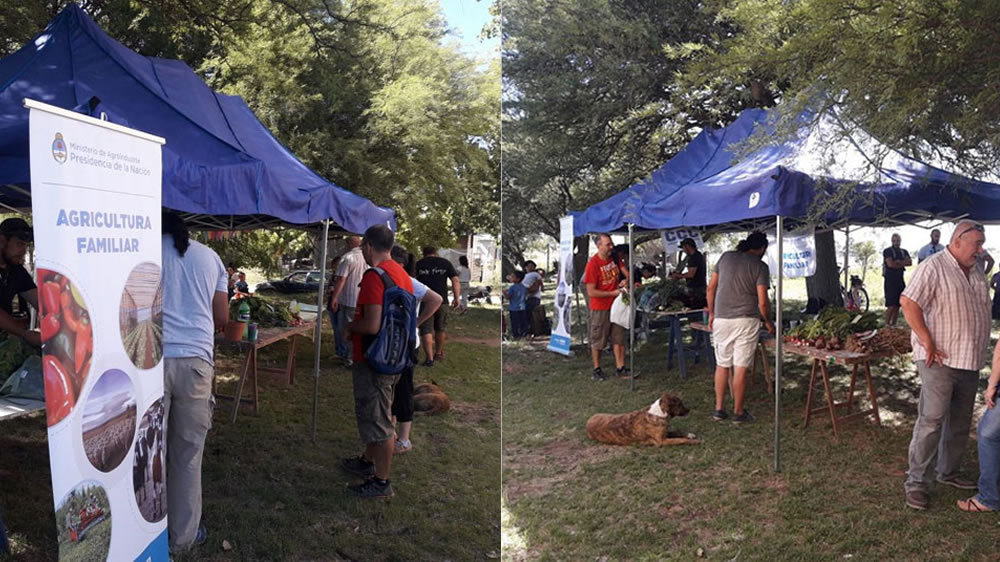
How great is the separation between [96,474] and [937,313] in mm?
4324

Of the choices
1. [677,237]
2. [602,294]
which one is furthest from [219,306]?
[677,237]

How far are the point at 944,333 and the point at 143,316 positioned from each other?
420 cm

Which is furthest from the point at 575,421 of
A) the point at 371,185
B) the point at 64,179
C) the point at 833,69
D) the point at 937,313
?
the point at 371,185

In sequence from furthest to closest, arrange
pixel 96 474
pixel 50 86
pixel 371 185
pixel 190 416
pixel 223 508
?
1. pixel 371 185
2. pixel 50 86
3. pixel 223 508
4. pixel 190 416
5. pixel 96 474

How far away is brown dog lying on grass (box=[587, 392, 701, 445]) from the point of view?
5328mm

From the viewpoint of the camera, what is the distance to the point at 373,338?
4.02m

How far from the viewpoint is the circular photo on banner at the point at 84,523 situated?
7.14ft

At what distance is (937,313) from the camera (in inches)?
157

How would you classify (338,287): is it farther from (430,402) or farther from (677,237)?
(677,237)

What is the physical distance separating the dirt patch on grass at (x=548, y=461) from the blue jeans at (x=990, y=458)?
233 cm

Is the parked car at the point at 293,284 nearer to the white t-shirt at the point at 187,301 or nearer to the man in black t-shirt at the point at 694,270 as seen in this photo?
the man in black t-shirt at the point at 694,270

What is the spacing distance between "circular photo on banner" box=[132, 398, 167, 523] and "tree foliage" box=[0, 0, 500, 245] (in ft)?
23.5

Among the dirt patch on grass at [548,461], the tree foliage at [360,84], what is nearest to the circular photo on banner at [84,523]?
the dirt patch on grass at [548,461]

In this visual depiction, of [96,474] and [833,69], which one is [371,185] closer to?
[833,69]
